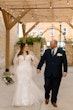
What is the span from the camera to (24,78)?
27.1 ft

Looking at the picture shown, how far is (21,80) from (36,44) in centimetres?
1922

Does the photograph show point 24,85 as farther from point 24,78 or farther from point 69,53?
point 69,53

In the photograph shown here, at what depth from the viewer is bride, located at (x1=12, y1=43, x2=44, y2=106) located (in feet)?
26.5

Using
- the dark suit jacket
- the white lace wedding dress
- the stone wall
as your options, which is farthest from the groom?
the stone wall

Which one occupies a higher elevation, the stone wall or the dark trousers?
the dark trousers

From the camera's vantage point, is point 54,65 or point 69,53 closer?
point 54,65

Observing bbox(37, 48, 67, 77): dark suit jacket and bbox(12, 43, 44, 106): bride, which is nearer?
bbox(37, 48, 67, 77): dark suit jacket

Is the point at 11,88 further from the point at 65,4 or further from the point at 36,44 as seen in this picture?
the point at 36,44

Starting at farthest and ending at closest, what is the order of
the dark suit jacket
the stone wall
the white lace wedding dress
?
the stone wall → the white lace wedding dress → the dark suit jacket

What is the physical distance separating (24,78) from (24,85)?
182 mm

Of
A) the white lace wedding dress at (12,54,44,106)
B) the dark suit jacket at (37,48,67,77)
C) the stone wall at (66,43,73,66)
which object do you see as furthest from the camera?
the stone wall at (66,43,73,66)

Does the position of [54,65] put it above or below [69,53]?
above

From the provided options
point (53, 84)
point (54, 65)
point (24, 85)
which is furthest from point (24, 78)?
point (54, 65)

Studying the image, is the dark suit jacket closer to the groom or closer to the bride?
the groom
